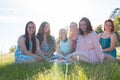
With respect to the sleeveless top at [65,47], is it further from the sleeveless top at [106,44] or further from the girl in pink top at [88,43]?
the sleeveless top at [106,44]

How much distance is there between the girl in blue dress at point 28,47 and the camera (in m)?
12.3

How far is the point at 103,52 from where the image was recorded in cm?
1299

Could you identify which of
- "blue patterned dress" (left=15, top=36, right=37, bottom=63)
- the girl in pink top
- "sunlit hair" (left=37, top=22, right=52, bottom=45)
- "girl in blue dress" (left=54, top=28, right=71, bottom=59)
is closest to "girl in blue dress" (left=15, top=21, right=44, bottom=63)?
"blue patterned dress" (left=15, top=36, right=37, bottom=63)

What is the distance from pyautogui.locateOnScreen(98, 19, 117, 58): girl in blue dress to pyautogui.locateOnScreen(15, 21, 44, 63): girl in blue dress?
7.58 feet

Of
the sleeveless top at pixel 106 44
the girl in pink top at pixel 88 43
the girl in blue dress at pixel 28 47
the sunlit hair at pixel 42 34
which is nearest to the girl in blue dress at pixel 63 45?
the sunlit hair at pixel 42 34

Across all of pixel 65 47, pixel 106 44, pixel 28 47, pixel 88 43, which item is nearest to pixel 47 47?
pixel 65 47

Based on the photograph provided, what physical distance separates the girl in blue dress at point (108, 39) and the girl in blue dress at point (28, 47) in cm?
231

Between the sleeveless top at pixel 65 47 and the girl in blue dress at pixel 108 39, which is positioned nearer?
the girl in blue dress at pixel 108 39

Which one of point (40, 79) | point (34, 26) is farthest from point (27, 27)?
point (40, 79)

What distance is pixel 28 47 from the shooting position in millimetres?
12672

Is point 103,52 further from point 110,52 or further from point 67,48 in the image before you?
point 67,48

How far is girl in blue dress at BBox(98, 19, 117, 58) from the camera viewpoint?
13026mm

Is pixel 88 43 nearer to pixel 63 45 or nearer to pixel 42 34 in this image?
pixel 63 45

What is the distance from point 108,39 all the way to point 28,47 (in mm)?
2829
